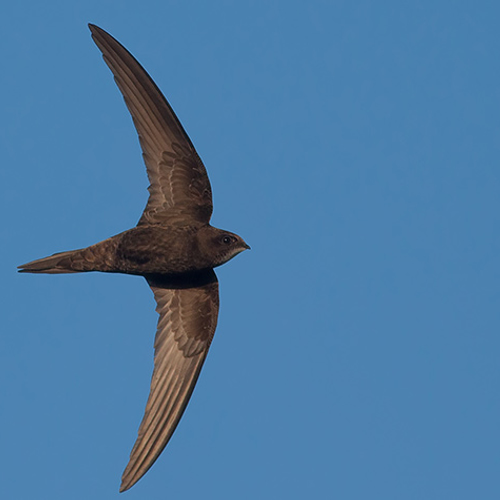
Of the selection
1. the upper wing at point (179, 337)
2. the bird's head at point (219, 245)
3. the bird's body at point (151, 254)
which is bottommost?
the upper wing at point (179, 337)

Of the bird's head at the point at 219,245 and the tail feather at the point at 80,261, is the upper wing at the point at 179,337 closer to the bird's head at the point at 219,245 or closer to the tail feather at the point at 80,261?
the bird's head at the point at 219,245

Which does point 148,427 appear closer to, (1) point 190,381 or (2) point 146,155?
(1) point 190,381

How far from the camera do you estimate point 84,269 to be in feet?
50.5

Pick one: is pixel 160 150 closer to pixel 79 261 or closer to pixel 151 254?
pixel 151 254

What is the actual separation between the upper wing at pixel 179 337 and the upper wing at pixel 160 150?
35.7 inches

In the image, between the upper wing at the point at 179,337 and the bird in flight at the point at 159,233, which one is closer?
the bird in flight at the point at 159,233

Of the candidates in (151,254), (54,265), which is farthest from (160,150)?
(54,265)

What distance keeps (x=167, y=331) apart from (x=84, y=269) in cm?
132

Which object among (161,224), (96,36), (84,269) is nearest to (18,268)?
(84,269)

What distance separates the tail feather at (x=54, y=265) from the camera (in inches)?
603

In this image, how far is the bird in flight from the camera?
15188 millimetres

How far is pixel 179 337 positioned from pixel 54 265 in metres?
1.79

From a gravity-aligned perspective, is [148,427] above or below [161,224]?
below

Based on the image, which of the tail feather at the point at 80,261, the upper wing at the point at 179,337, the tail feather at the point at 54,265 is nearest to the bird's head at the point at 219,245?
the upper wing at the point at 179,337
